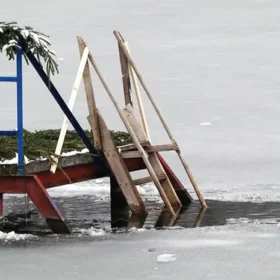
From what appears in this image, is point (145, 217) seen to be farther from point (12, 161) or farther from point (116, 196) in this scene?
point (12, 161)

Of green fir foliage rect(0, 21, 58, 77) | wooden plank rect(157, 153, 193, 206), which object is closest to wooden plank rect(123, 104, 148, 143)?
wooden plank rect(157, 153, 193, 206)

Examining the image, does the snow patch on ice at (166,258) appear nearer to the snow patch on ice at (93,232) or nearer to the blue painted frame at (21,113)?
the snow patch on ice at (93,232)

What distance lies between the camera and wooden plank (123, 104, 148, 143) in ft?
27.3

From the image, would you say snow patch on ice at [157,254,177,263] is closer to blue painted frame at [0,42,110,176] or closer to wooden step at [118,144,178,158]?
blue painted frame at [0,42,110,176]

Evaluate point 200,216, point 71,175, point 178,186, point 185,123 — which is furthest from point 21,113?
point 185,123

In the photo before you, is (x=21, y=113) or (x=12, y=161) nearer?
(x=21, y=113)

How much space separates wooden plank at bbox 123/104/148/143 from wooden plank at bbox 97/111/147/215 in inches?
12.0

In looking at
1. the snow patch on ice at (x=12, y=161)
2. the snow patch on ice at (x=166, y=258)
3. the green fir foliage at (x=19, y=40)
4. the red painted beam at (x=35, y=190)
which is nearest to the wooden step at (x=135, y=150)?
the snow patch on ice at (x=12, y=161)

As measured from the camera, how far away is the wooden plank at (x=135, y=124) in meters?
8.34

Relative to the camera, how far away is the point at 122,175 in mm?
8070

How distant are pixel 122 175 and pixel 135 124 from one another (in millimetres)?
567

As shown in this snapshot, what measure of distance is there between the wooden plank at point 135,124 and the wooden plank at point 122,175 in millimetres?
306

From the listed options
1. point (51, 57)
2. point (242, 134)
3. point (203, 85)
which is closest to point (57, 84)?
point (203, 85)

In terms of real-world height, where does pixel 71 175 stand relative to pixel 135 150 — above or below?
below
